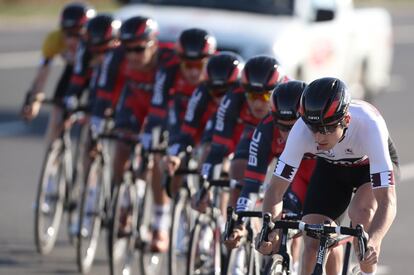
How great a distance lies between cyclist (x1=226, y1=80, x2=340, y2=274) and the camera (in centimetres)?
882

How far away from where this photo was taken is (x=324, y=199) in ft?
28.7

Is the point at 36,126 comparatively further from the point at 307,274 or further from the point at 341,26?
the point at 307,274

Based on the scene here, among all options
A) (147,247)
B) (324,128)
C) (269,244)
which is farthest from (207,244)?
(324,128)

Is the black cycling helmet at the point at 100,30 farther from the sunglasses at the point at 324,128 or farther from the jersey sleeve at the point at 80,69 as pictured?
the sunglasses at the point at 324,128

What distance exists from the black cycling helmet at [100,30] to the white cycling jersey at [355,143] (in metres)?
4.43

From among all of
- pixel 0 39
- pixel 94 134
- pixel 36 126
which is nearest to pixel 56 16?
pixel 0 39

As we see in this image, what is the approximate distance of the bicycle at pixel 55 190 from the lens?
40.8 ft

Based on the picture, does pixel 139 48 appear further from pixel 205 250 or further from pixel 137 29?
pixel 205 250

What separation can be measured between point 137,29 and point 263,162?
2598 millimetres

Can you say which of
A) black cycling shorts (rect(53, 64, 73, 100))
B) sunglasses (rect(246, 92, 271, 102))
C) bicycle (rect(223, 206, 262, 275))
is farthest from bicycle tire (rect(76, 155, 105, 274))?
sunglasses (rect(246, 92, 271, 102))

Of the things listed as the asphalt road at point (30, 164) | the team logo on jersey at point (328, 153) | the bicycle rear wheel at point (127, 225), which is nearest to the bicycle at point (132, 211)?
the bicycle rear wheel at point (127, 225)

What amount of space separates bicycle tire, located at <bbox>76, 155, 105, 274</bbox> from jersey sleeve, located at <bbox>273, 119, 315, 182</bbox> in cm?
371

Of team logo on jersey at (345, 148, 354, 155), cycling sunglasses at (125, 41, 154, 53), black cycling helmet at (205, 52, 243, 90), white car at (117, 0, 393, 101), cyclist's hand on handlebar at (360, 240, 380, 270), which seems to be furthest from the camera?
white car at (117, 0, 393, 101)

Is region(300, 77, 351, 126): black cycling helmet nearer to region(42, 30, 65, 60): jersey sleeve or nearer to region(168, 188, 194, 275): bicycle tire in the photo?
region(168, 188, 194, 275): bicycle tire
